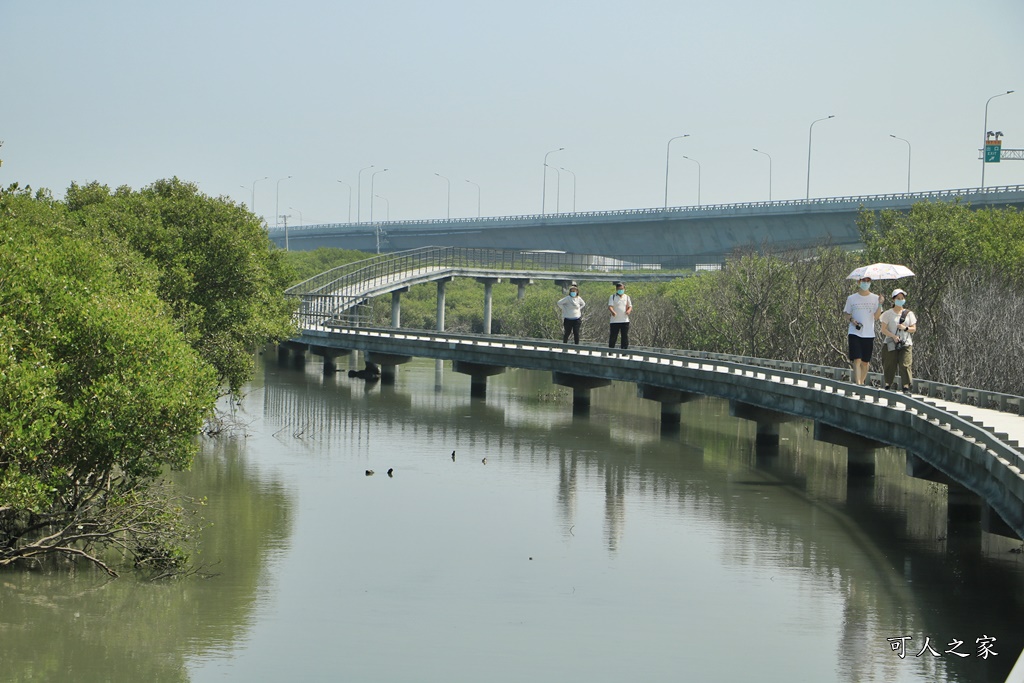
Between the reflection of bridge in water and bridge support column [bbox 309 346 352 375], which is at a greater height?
bridge support column [bbox 309 346 352 375]

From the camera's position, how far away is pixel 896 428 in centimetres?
2805

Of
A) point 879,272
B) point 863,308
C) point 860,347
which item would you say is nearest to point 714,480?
point 860,347

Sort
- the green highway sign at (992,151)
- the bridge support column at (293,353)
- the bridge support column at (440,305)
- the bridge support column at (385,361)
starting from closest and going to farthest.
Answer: the bridge support column at (385,361)
the green highway sign at (992,151)
the bridge support column at (293,353)
the bridge support column at (440,305)

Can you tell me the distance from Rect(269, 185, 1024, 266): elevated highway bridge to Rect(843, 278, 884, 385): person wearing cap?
35.5 metres

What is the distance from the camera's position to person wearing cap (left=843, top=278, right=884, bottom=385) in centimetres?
2689

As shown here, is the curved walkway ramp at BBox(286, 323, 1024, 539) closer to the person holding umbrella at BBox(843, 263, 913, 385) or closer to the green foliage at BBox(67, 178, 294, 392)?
the person holding umbrella at BBox(843, 263, 913, 385)

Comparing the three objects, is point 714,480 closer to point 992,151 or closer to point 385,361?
point 385,361

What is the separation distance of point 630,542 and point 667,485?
7060 mm

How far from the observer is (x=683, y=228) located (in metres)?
95.8

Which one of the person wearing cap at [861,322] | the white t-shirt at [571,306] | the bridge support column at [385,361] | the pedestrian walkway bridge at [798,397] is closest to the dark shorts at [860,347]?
the person wearing cap at [861,322]

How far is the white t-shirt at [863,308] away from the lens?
26.9 m

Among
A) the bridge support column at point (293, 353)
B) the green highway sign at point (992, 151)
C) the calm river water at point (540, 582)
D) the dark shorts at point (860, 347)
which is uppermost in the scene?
the green highway sign at point (992, 151)

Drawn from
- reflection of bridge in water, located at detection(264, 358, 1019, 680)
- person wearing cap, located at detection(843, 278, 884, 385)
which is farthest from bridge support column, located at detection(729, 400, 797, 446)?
person wearing cap, located at detection(843, 278, 884, 385)

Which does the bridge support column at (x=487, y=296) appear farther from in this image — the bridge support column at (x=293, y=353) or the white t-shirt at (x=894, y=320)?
the white t-shirt at (x=894, y=320)
